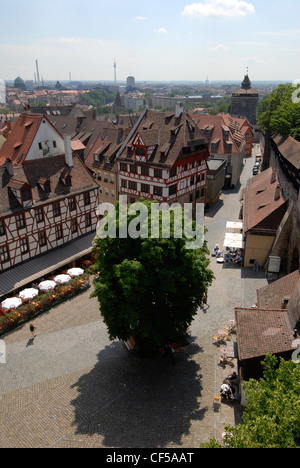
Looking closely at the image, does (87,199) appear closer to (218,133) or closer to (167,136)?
(167,136)

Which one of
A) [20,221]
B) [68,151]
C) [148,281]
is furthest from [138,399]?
[68,151]

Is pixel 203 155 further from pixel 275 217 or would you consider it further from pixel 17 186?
pixel 17 186

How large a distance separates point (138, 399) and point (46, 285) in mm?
13922

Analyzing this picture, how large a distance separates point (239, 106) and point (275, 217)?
106 m

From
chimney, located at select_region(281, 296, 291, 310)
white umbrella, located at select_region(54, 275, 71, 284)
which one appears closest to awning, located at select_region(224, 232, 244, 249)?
chimney, located at select_region(281, 296, 291, 310)

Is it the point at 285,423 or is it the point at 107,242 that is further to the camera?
the point at 107,242

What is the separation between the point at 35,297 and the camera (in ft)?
101

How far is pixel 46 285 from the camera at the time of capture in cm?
3145

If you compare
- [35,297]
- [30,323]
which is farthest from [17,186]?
[30,323]

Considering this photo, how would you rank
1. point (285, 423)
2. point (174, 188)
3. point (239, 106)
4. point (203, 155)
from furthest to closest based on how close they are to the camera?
1. point (239, 106)
2. point (203, 155)
3. point (174, 188)
4. point (285, 423)

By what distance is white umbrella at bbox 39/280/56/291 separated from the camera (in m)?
31.3

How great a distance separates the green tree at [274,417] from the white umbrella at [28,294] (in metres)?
20.5

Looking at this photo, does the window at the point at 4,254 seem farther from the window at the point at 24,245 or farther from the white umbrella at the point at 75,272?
the white umbrella at the point at 75,272

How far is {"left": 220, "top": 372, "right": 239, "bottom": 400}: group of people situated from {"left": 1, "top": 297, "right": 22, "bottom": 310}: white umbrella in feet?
53.8
